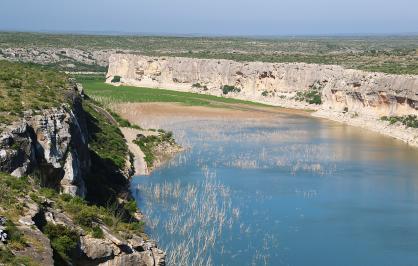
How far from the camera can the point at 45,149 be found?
22516 mm

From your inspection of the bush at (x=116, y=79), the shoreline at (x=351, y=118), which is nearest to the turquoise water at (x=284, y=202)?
the shoreline at (x=351, y=118)

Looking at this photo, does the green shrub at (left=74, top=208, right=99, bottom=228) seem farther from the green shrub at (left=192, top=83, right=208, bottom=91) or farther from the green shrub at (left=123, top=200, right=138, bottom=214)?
the green shrub at (left=192, top=83, right=208, bottom=91)

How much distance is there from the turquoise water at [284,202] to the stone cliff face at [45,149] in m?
3.86

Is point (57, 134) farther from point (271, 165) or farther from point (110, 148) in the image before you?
point (271, 165)

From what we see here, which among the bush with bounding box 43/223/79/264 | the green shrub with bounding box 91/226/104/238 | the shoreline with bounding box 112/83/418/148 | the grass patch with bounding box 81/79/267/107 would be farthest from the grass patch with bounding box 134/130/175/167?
the bush with bounding box 43/223/79/264

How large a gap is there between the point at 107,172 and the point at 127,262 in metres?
16.9

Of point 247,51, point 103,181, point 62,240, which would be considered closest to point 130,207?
point 103,181

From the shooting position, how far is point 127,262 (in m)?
15.5

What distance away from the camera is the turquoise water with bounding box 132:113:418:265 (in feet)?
79.1

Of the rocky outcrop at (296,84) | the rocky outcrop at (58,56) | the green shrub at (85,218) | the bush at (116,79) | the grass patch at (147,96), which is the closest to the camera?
the green shrub at (85,218)

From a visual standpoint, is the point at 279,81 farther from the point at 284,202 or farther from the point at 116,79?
the point at 284,202

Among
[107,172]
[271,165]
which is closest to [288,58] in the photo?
[271,165]

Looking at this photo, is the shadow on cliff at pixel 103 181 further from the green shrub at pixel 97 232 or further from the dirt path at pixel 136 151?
the green shrub at pixel 97 232

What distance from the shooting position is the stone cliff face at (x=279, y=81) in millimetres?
60156
